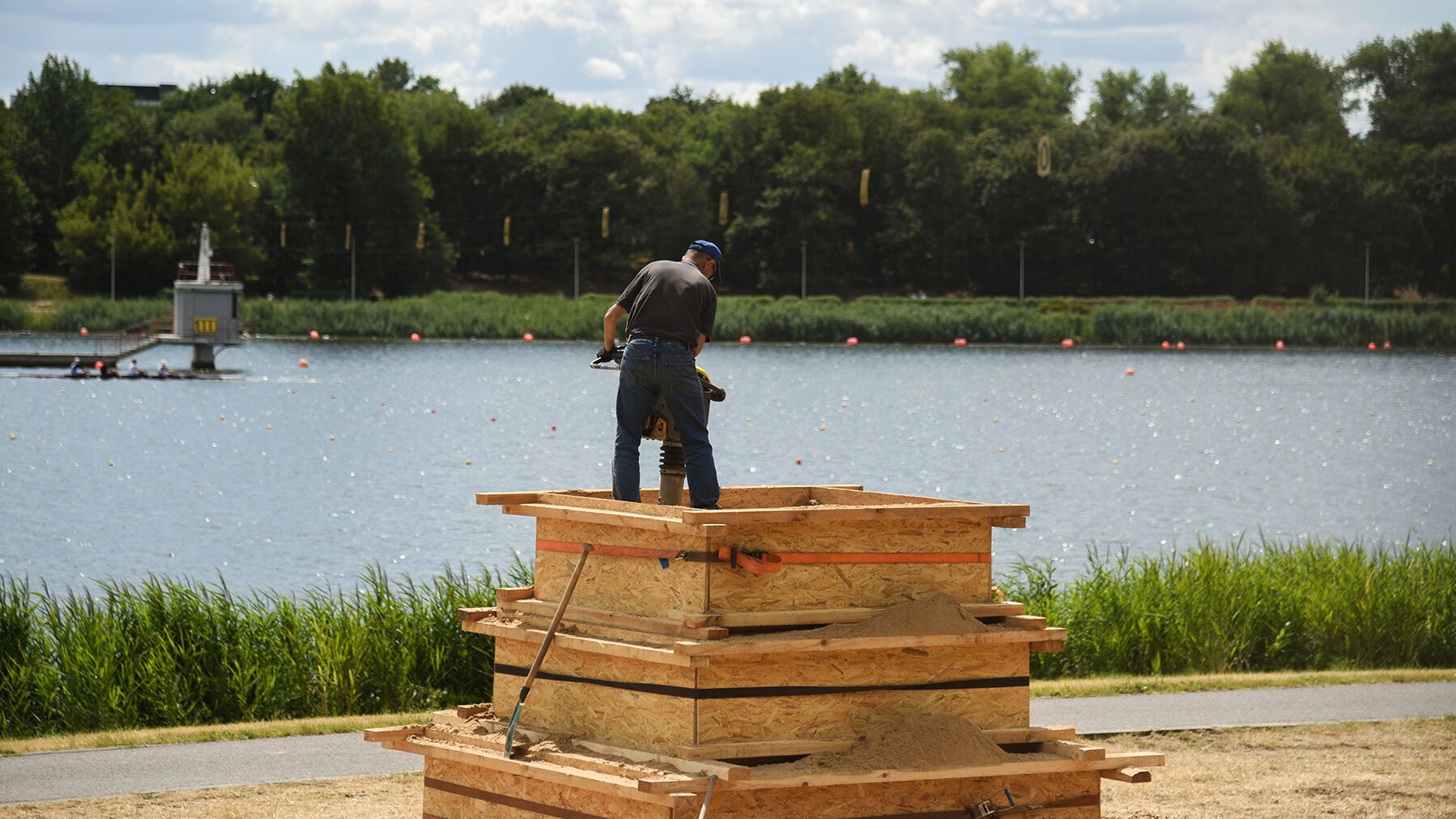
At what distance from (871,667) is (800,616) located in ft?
1.39

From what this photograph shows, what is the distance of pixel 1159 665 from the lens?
15375 mm

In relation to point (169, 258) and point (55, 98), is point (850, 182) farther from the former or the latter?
point (55, 98)

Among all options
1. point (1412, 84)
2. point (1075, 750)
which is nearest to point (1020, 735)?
point (1075, 750)

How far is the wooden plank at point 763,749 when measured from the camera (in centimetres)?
723

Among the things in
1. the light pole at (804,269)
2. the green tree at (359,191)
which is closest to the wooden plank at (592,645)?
the light pole at (804,269)

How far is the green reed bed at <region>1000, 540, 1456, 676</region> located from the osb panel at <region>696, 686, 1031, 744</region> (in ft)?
24.2

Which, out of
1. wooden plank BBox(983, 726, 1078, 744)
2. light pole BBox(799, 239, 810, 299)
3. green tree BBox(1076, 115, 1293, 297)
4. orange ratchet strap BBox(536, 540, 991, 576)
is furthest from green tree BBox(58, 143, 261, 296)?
wooden plank BBox(983, 726, 1078, 744)

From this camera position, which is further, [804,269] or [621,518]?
[804,269]

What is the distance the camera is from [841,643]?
291 inches

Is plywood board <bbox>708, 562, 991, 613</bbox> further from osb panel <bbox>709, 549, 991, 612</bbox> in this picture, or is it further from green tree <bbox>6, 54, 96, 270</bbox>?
green tree <bbox>6, 54, 96, 270</bbox>

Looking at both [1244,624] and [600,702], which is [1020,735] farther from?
[1244,624]

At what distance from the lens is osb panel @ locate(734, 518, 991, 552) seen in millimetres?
7438

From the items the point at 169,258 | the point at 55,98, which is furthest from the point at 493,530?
the point at 55,98

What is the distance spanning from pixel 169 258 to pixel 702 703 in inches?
4183
